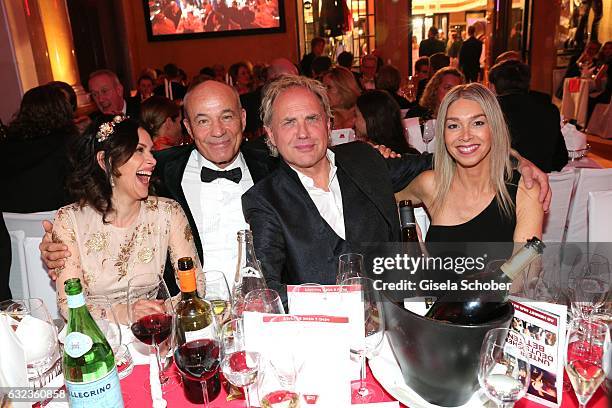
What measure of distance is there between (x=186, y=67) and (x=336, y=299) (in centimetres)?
Result: 1144

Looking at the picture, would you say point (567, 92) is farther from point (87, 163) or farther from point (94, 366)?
point (94, 366)

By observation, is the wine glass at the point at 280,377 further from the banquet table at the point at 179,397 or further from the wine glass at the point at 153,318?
the wine glass at the point at 153,318

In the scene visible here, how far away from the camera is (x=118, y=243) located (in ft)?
7.41

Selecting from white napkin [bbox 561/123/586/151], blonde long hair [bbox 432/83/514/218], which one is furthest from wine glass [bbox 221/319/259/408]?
white napkin [bbox 561/123/586/151]

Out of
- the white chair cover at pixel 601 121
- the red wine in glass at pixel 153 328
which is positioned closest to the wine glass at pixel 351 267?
the red wine in glass at pixel 153 328

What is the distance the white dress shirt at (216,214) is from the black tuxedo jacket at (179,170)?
0.13 ft

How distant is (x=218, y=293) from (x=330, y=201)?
2.43 ft

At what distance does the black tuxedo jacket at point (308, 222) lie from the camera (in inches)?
78.2

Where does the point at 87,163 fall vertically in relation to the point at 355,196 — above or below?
above

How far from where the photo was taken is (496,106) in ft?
7.02

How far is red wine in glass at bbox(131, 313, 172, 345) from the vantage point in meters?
1.41

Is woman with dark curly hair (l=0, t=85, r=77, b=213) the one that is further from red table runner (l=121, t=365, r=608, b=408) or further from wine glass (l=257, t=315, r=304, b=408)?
wine glass (l=257, t=315, r=304, b=408)

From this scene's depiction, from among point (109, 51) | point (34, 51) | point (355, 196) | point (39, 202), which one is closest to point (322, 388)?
point (355, 196)

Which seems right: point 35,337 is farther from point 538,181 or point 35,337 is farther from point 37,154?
point 37,154
